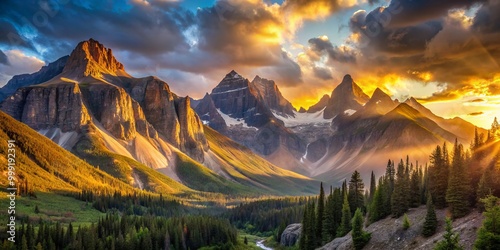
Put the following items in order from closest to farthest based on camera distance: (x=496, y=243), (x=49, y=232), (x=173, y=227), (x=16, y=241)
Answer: (x=496, y=243) < (x=16, y=241) < (x=49, y=232) < (x=173, y=227)

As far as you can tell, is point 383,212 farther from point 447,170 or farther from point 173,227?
point 173,227

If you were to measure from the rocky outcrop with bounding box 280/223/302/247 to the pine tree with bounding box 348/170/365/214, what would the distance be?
40.6 metres

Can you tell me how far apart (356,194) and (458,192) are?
5108 centimetres

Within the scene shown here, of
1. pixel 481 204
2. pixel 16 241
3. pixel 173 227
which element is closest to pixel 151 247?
pixel 173 227

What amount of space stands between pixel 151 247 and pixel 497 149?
106 m

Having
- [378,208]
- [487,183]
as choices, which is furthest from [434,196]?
[378,208]

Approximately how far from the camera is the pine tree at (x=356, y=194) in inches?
4808

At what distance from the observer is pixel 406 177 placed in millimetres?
99562

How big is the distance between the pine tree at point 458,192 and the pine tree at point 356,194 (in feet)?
144

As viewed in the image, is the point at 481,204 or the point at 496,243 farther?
the point at 481,204

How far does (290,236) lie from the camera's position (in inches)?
6535

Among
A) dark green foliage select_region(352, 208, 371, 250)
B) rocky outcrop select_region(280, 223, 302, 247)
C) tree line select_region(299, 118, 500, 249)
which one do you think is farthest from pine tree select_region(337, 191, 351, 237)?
rocky outcrop select_region(280, 223, 302, 247)

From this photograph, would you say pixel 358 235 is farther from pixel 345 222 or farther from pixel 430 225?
pixel 345 222

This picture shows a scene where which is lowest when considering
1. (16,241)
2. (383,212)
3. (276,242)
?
(276,242)
